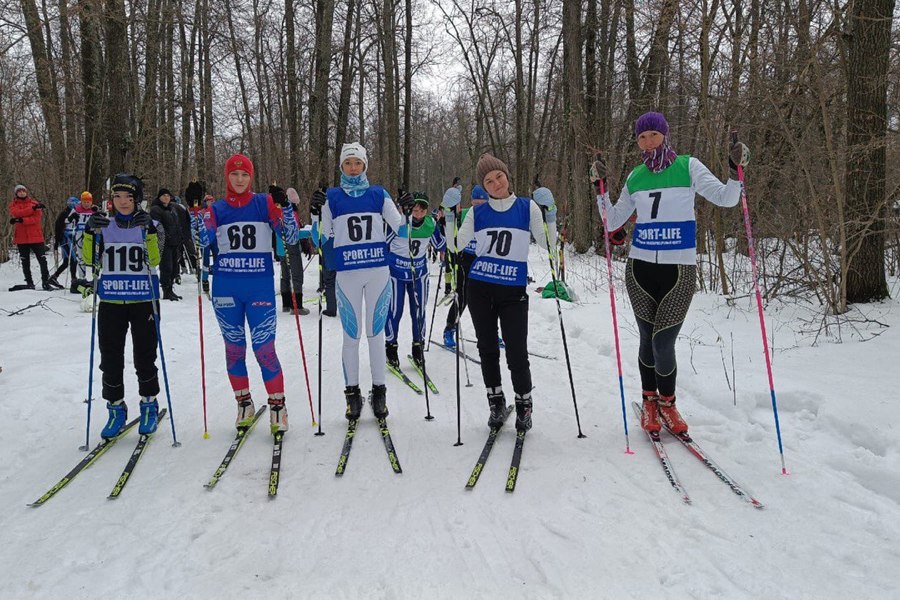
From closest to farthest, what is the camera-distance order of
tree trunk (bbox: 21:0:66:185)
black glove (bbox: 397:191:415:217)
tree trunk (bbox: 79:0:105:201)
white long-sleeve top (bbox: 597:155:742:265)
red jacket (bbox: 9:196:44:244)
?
white long-sleeve top (bbox: 597:155:742:265), black glove (bbox: 397:191:415:217), tree trunk (bbox: 79:0:105:201), red jacket (bbox: 9:196:44:244), tree trunk (bbox: 21:0:66:185)

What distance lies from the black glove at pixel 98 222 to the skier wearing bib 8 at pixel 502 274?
291 cm

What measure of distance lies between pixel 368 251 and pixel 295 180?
12.9m

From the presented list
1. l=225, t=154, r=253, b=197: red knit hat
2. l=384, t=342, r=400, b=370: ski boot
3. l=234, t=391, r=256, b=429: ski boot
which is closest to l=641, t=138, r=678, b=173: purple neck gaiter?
l=225, t=154, r=253, b=197: red knit hat

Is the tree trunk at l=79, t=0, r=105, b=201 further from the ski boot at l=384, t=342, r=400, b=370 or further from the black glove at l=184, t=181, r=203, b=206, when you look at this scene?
the ski boot at l=384, t=342, r=400, b=370

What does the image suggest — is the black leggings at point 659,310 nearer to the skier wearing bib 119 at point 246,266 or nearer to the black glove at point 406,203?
the black glove at point 406,203

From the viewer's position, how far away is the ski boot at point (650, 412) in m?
4.18

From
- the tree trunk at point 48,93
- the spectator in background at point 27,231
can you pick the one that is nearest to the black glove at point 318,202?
the spectator in background at point 27,231

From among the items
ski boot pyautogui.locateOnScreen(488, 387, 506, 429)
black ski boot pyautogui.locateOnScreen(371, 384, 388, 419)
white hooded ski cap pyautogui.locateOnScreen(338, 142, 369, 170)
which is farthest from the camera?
black ski boot pyautogui.locateOnScreen(371, 384, 388, 419)

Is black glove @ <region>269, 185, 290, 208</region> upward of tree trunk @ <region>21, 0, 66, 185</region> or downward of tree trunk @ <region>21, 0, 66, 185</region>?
downward

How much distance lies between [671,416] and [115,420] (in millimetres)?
4546

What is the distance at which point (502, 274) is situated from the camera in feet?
13.9

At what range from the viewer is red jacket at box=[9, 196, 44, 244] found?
11195 millimetres

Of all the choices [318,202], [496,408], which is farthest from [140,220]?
[496,408]

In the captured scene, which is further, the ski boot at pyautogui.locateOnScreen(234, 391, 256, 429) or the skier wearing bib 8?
the ski boot at pyautogui.locateOnScreen(234, 391, 256, 429)
